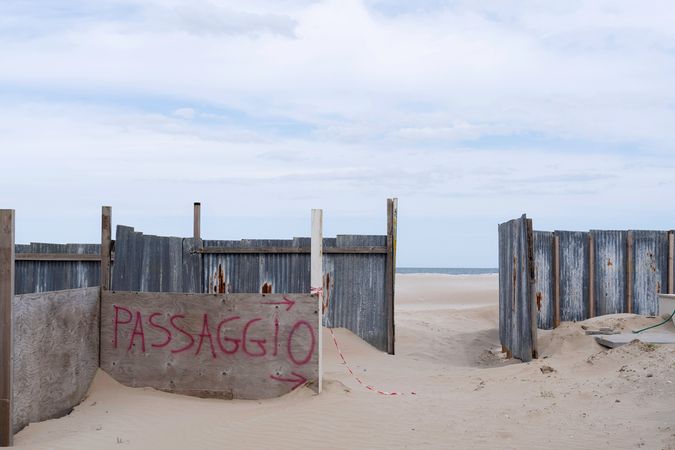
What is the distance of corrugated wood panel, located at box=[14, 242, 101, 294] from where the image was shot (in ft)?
52.2

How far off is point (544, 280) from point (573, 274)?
0.61 meters

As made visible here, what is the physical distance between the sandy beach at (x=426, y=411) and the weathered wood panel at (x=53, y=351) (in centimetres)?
22

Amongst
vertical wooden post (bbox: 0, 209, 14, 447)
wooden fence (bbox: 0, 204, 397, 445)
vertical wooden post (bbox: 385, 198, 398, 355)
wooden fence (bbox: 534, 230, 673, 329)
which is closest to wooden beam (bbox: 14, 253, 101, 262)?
wooden fence (bbox: 0, 204, 397, 445)

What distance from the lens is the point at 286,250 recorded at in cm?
1446

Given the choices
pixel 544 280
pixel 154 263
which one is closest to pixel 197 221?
pixel 154 263

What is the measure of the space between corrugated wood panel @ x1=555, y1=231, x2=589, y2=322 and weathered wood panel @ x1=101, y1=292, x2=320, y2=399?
620 cm

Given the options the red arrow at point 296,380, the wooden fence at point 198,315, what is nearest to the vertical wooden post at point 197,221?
the wooden fence at point 198,315

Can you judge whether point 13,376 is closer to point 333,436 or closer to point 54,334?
point 54,334

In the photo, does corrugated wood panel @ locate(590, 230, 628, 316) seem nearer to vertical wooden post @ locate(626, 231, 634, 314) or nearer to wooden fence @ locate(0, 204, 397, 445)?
vertical wooden post @ locate(626, 231, 634, 314)

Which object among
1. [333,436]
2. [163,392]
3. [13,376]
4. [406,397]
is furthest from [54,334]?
[406,397]

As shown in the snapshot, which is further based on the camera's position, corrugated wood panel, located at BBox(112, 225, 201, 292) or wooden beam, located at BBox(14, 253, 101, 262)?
wooden beam, located at BBox(14, 253, 101, 262)

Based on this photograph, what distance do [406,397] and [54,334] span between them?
14.6 feet

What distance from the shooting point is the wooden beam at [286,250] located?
47.1ft

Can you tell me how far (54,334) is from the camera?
930 centimetres
